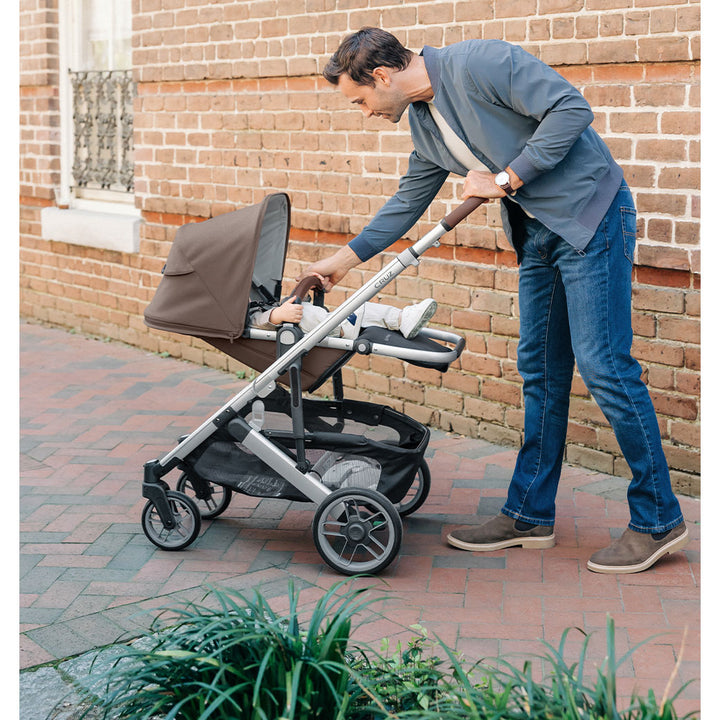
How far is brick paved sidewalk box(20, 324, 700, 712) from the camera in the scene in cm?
358

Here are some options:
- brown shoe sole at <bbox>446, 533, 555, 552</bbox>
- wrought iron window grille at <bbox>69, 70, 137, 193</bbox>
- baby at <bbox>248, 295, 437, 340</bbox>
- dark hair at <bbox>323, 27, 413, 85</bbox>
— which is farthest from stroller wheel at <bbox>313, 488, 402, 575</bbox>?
wrought iron window grille at <bbox>69, 70, 137, 193</bbox>

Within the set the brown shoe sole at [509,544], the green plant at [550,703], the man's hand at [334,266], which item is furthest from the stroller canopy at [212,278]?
the green plant at [550,703]

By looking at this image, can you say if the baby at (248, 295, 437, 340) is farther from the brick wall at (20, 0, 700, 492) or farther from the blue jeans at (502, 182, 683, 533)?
the brick wall at (20, 0, 700, 492)

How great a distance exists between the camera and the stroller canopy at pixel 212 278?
164 inches

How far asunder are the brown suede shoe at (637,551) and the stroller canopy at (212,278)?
1650mm

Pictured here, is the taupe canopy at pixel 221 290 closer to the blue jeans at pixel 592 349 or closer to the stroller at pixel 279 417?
the stroller at pixel 279 417

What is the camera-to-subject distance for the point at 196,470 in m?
4.36

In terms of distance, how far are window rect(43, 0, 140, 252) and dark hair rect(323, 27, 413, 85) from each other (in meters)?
4.76

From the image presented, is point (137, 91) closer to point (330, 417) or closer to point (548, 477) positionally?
point (330, 417)

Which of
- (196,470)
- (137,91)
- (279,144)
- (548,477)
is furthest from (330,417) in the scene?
(137,91)

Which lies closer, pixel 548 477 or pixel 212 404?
pixel 548 477

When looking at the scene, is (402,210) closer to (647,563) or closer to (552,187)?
(552,187)

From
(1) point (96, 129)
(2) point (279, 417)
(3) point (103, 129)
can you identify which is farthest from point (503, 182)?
(1) point (96, 129)

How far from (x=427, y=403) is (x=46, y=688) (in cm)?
334
